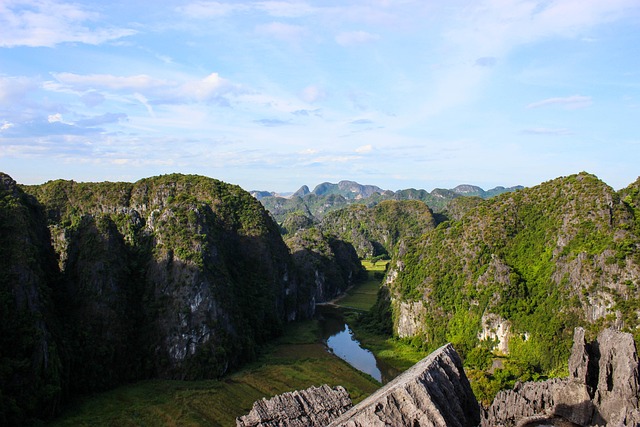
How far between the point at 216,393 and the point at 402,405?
109 feet

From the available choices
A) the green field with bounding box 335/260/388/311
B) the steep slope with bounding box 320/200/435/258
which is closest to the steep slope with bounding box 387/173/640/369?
the green field with bounding box 335/260/388/311

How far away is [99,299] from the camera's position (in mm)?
43375

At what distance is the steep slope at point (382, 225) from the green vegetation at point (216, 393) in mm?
92411

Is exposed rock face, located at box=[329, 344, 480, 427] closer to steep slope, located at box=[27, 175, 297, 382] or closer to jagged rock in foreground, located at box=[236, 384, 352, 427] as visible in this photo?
jagged rock in foreground, located at box=[236, 384, 352, 427]

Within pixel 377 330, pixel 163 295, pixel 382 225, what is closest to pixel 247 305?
pixel 163 295

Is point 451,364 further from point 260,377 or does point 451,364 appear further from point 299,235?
point 299,235

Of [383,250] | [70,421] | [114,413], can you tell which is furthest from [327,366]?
[383,250]

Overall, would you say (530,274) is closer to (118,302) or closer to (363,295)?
(118,302)

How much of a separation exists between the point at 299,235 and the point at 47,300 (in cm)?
6664

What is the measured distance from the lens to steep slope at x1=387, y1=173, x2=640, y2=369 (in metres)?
43.8

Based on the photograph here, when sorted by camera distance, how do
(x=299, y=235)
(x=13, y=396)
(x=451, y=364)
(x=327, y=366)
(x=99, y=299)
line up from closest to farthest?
(x=451, y=364), (x=13, y=396), (x=99, y=299), (x=327, y=366), (x=299, y=235)

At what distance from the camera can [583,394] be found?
15188 mm

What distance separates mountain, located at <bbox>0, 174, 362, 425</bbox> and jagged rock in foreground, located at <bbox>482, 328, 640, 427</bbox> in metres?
31.8

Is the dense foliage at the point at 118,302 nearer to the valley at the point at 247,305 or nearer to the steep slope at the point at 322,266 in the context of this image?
the valley at the point at 247,305
